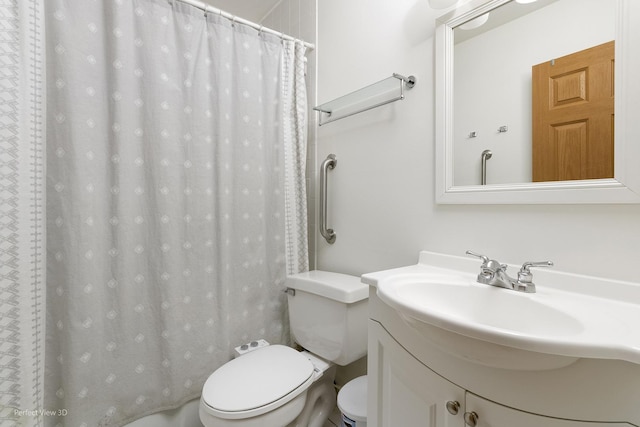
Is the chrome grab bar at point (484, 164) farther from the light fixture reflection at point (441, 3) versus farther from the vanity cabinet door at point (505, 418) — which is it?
the vanity cabinet door at point (505, 418)

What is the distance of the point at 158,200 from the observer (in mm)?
1157

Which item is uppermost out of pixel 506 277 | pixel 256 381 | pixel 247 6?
pixel 247 6

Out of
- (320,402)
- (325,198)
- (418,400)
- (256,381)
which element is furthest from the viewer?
(325,198)

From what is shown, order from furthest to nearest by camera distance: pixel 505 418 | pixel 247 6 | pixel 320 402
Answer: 1. pixel 247 6
2. pixel 320 402
3. pixel 505 418

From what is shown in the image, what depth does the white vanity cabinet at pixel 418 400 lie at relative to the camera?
53cm

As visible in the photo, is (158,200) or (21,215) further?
(158,200)

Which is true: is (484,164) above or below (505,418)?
above

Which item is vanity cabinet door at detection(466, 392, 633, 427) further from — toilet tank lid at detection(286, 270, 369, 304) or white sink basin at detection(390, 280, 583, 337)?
toilet tank lid at detection(286, 270, 369, 304)

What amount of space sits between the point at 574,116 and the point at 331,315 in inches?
41.8

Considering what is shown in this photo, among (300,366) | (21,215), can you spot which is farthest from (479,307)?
(21,215)

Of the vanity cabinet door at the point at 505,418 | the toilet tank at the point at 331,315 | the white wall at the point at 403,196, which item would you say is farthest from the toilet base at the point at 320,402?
the vanity cabinet door at the point at 505,418

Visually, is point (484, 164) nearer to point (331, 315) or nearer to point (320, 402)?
point (331, 315)

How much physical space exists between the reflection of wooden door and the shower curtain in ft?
3.55

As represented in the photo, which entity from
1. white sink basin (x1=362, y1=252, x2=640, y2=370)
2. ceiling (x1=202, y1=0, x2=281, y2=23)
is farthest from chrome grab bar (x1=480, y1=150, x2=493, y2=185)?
ceiling (x1=202, y1=0, x2=281, y2=23)
